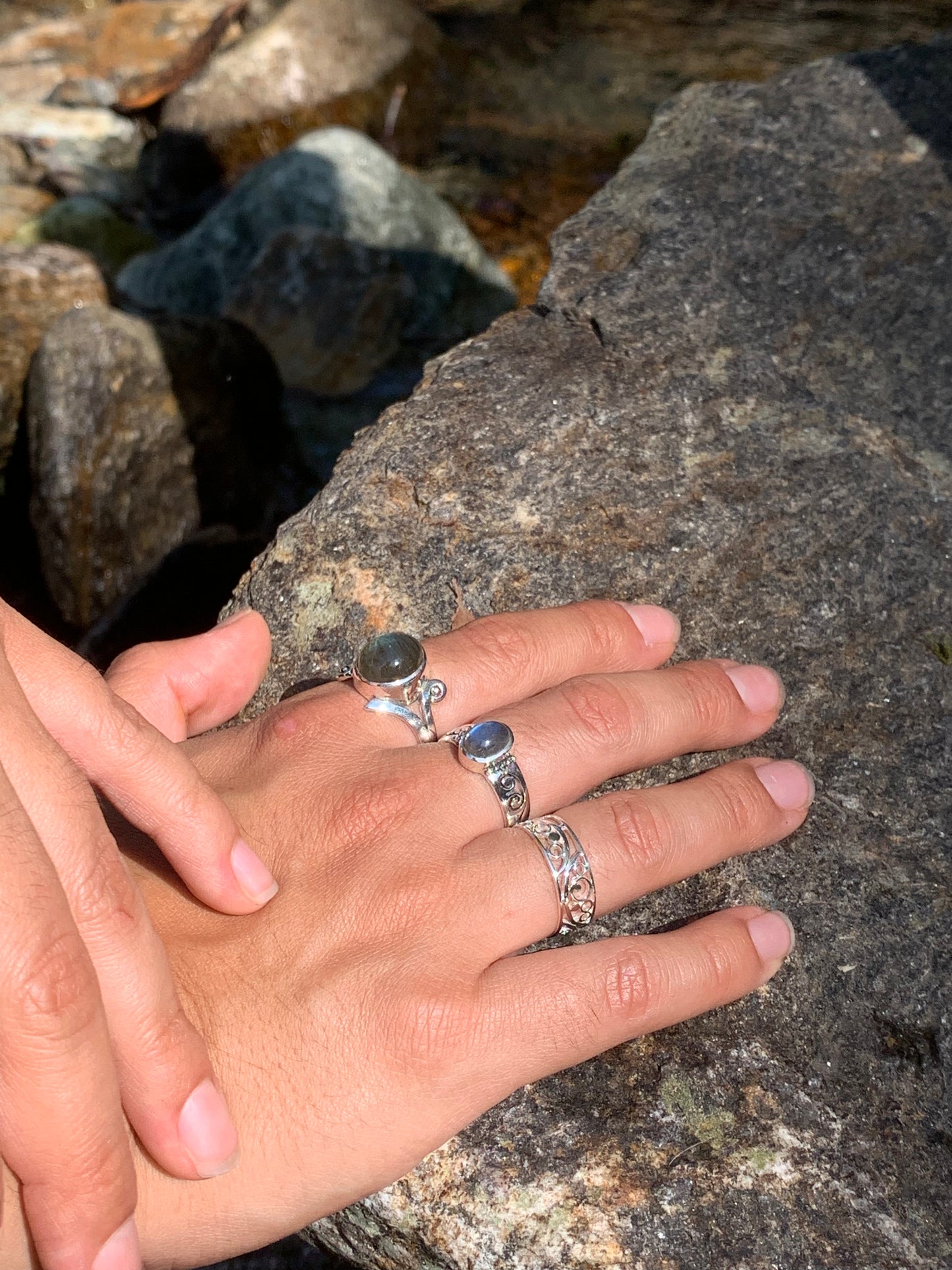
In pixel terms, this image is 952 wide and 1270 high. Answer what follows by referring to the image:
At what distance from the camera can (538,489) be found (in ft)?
6.63

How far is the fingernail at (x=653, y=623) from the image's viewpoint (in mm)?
1843

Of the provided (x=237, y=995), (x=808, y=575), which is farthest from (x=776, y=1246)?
(x=808, y=575)

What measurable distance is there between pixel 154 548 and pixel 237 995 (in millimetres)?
3702

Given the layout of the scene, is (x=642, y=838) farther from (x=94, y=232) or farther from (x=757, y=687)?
(x=94, y=232)

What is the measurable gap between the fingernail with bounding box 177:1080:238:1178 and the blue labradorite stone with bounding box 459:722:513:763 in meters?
0.56

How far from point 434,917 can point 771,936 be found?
1.50 feet

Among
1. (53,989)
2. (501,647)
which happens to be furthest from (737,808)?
(53,989)

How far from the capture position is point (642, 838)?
159cm

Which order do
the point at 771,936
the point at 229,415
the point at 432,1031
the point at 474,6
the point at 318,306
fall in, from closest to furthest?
the point at 432,1031, the point at 771,936, the point at 229,415, the point at 318,306, the point at 474,6

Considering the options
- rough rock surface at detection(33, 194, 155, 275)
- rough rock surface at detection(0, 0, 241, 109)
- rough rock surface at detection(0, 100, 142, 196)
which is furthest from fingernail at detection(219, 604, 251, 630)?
rough rock surface at detection(0, 0, 241, 109)

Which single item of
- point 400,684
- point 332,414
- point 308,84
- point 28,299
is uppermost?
point 400,684

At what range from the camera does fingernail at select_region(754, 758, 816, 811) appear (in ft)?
5.48

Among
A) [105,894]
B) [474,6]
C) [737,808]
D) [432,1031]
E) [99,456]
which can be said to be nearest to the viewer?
[105,894]

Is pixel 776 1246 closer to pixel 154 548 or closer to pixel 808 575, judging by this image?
pixel 808 575
